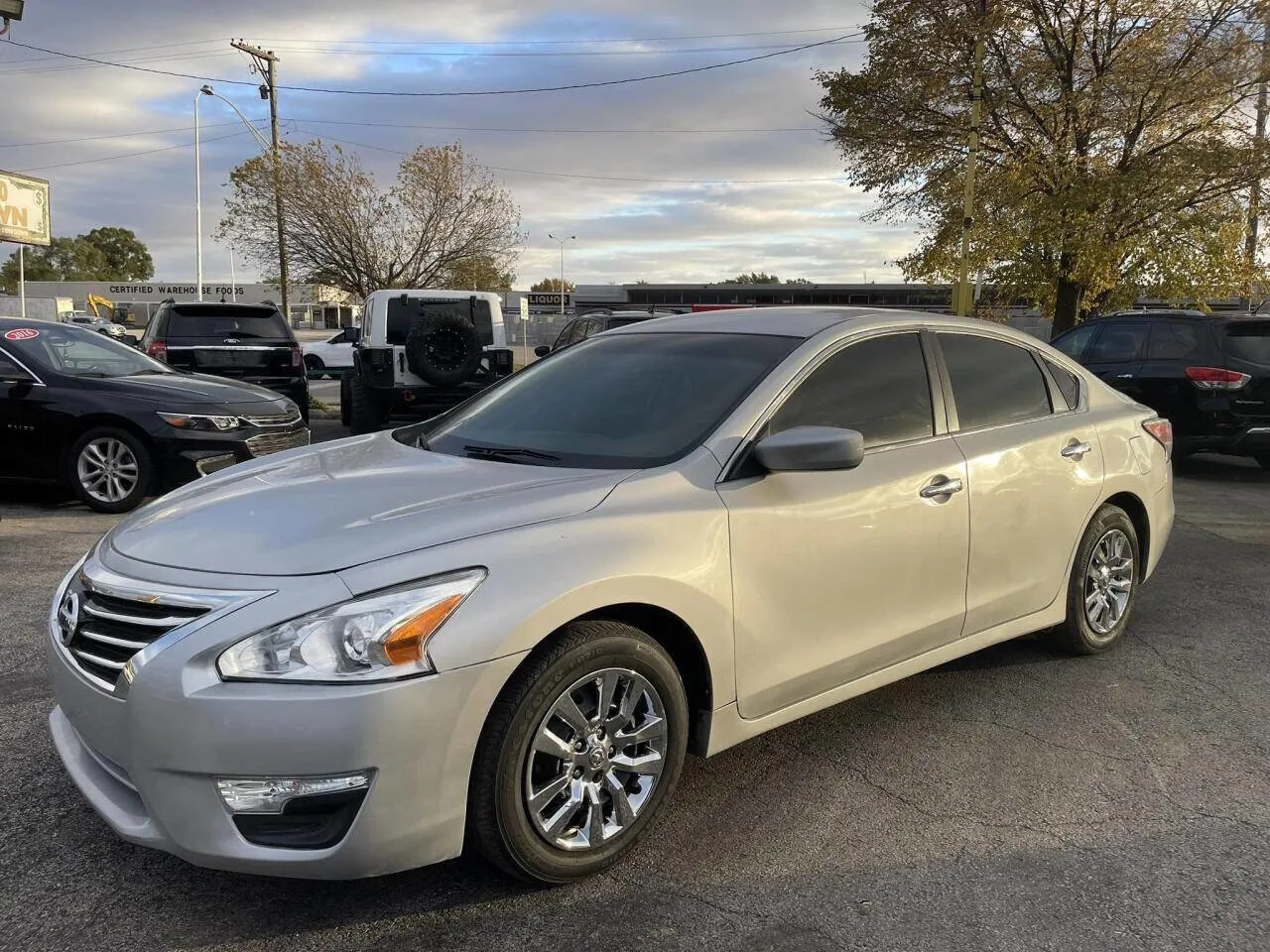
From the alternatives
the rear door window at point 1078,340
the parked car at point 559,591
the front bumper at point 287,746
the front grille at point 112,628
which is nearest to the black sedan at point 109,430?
the parked car at point 559,591

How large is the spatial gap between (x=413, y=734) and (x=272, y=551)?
2.10 feet

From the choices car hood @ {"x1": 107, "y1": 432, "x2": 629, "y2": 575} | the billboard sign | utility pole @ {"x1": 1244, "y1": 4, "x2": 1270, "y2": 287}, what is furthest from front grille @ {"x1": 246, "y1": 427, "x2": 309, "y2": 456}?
utility pole @ {"x1": 1244, "y1": 4, "x2": 1270, "y2": 287}

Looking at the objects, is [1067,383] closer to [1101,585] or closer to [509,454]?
[1101,585]

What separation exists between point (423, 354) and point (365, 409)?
1.19 m

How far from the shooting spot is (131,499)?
7.51 meters

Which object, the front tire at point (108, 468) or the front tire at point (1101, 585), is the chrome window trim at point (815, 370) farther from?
the front tire at point (108, 468)

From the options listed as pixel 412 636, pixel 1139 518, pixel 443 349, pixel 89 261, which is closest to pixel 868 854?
pixel 412 636

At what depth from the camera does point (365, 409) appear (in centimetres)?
1141

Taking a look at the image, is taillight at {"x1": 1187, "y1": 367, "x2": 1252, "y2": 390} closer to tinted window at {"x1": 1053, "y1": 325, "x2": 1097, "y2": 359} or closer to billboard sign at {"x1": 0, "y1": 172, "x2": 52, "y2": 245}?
tinted window at {"x1": 1053, "y1": 325, "x2": 1097, "y2": 359}

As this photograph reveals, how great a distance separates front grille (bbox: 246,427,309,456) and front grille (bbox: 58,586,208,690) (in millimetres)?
4718

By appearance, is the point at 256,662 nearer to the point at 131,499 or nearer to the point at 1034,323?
the point at 131,499

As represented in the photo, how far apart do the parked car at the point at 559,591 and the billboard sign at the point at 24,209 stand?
19.8 meters

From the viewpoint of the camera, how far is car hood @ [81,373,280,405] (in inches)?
294

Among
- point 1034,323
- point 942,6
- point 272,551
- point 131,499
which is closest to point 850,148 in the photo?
point 942,6
